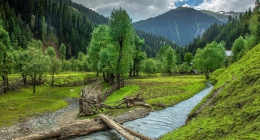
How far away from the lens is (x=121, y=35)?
5044 cm

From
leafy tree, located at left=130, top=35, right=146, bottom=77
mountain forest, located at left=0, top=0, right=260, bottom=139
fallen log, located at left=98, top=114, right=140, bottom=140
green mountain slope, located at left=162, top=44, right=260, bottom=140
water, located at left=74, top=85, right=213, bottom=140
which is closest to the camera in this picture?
green mountain slope, located at left=162, top=44, right=260, bottom=140

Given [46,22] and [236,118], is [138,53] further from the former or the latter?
[46,22]

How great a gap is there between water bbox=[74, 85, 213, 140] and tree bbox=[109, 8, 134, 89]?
2226cm

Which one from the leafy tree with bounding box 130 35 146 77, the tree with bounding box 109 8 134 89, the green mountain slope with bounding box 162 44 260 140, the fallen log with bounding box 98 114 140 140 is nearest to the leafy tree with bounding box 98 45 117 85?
the tree with bounding box 109 8 134 89

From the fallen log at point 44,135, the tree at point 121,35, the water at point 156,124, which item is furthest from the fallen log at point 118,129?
the tree at point 121,35

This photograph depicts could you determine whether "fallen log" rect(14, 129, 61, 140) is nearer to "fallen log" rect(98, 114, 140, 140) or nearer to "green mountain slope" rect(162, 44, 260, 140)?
"fallen log" rect(98, 114, 140, 140)

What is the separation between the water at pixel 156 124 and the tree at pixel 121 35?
22258mm

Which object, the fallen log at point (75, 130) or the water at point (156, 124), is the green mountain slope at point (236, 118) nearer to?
the water at point (156, 124)

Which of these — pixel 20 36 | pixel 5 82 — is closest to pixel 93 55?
pixel 5 82

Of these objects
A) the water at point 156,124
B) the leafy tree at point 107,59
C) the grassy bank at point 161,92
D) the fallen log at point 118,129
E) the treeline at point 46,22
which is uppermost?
the treeline at point 46,22

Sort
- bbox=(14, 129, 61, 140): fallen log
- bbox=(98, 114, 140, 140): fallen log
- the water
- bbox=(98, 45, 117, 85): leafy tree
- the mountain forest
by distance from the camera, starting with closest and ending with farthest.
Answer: the mountain forest < bbox=(98, 114, 140, 140): fallen log < bbox=(14, 129, 61, 140): fallen log < the water < bbox=(98, 45, 117, 85): leafy tree

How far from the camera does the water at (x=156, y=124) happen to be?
22.3 metres

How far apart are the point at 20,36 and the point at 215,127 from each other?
13228 centimetres

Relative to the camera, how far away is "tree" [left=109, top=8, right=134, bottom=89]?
4956 cm
